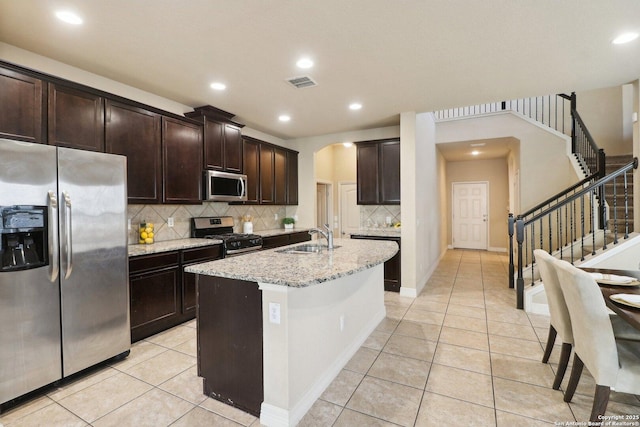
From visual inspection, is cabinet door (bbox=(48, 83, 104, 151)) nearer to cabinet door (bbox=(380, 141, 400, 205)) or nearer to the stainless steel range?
the stainless steel range

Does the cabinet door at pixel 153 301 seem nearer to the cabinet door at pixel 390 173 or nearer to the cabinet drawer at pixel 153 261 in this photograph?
the cabinet drawer at pixel 153 261

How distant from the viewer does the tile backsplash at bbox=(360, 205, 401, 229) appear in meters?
5.45

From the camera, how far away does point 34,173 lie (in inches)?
84.0

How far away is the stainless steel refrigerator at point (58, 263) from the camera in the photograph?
2.04 metres

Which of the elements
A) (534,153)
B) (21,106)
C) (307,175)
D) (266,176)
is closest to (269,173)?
(266,176)

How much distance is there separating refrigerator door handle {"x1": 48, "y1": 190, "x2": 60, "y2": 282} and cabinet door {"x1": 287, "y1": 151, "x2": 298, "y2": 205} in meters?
3.83

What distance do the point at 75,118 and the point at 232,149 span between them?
1.93 metres

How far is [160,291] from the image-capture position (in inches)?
125

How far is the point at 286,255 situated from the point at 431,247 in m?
4.21

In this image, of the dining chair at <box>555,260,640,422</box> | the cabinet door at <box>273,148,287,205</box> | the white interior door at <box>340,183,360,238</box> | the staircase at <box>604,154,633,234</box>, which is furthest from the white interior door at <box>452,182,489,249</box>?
the dining chair at <box>555,260,640,422</box>

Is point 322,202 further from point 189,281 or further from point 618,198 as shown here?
point 618,198

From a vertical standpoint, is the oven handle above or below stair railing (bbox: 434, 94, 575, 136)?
below

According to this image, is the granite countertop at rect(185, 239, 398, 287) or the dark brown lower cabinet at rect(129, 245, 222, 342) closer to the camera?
the granite countertop at rect(185, 239, 398, 287)

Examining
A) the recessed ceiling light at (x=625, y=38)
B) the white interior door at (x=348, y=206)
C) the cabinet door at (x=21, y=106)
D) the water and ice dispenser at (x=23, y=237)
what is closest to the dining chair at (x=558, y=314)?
the recessed ceiling light at (x=625, y=38)
